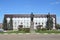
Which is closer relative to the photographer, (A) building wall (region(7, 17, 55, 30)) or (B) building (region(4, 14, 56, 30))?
(B) building (region(4, 14, 56, 30))

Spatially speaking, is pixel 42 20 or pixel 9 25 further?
pixel 42 20

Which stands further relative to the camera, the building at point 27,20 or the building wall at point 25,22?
the building wall at point 25,22

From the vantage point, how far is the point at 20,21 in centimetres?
11238

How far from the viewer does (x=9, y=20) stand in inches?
4350

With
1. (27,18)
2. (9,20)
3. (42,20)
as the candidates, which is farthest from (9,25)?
(42,20)

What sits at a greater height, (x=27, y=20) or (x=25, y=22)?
(x=27, y=20)

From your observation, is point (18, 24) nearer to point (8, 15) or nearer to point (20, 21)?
point (20, 21)

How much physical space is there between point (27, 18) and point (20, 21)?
5173 mm

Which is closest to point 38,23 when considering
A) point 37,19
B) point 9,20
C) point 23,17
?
point 37,19

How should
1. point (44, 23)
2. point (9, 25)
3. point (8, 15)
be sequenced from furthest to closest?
point (8, 15), point (44, 23), point (9, 25)

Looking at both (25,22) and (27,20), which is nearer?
(27,20)

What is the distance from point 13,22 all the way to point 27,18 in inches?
386

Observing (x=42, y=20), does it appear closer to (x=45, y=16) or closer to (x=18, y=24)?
(x=45, y=16)

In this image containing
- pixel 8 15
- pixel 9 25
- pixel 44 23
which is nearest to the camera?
pixel 9 25
